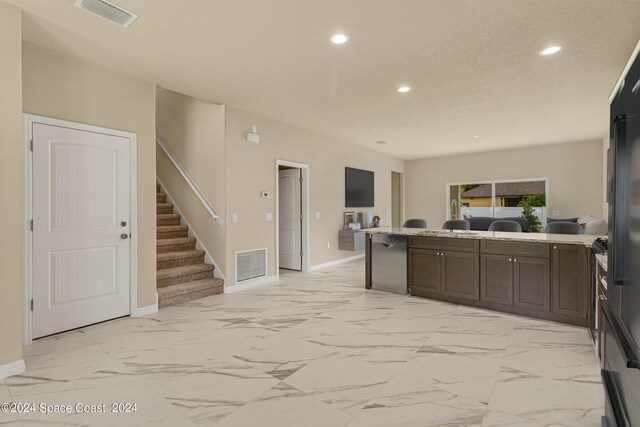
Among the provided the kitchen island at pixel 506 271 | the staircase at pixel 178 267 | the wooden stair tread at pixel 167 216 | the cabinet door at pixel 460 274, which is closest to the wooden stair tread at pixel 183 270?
the staircase at pixel 178 267

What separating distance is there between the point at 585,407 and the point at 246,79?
4090mm

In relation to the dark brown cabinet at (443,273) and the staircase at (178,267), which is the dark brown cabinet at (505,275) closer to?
the dark brown cabinet at (443,273)

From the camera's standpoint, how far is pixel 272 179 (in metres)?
5.72

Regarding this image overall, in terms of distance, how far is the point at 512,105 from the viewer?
4.86 metres

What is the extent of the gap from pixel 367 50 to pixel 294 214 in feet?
12.4

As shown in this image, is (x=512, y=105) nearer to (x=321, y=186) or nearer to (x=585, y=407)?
(x=321, y=186)

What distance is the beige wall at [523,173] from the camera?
7.48 meters

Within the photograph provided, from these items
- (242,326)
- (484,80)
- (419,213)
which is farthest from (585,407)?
(419,213)

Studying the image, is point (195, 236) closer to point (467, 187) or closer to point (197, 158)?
point (197, 158)

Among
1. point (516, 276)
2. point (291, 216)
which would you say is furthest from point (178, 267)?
point (516, 276)

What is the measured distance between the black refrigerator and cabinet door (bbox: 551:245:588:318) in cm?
203

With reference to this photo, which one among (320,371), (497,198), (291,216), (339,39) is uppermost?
(339,39)

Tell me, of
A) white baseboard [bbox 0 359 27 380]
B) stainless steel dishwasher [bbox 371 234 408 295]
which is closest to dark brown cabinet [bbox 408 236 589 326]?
stainless steel dishwasher [bbox 371 234 408 295]

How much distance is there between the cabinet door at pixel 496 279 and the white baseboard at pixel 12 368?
4355mm
